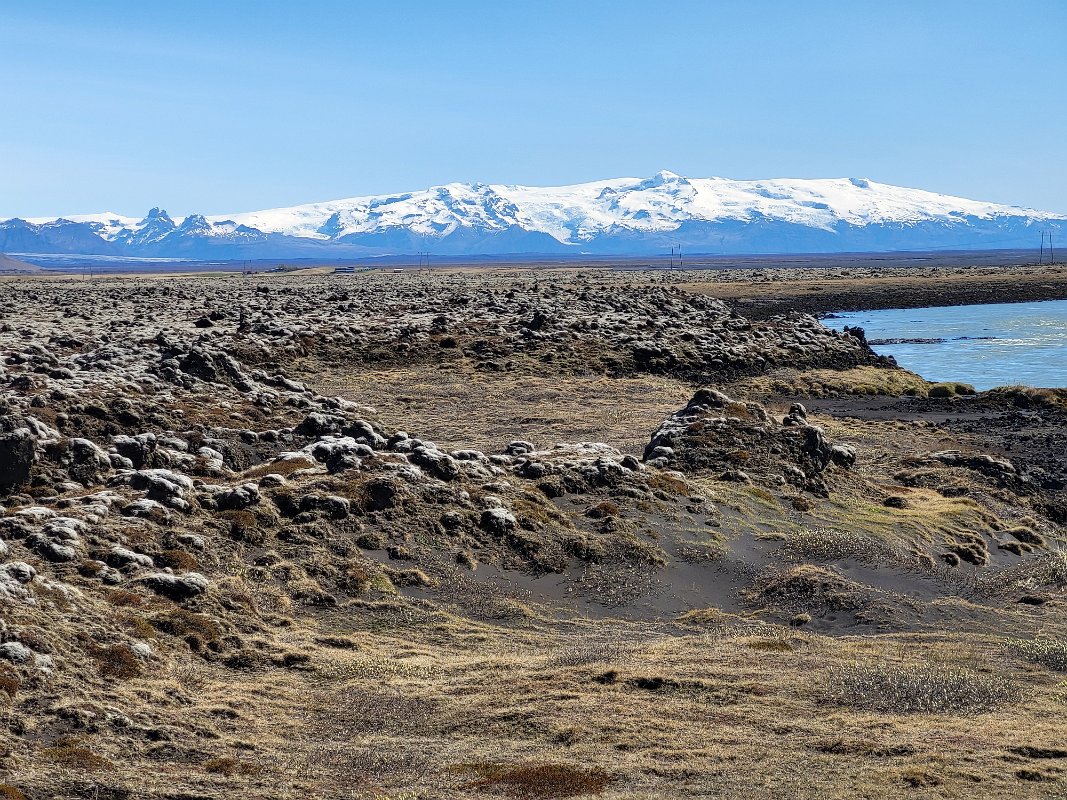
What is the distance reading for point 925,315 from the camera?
114312 mm

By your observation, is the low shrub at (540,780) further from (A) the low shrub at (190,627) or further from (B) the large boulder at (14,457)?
(B) the large boulder at (14,457)

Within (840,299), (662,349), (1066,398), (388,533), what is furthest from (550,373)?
(840,299)

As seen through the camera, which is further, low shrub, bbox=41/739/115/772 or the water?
the water

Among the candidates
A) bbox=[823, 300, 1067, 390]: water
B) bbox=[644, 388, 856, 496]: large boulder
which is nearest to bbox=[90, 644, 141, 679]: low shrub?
bbox=[644, 388, 856, 496]: large boulder

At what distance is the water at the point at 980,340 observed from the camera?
65.1 metres

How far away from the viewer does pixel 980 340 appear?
85.2m

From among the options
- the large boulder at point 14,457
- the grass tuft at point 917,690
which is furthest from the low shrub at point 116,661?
the grass tuft at point 917,690

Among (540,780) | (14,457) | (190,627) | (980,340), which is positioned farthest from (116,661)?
(980,340)

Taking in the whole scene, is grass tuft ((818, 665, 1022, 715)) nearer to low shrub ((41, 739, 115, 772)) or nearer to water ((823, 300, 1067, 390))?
low shrub ((41, 739, 115, 772))

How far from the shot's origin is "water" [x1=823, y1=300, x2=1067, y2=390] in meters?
65.1

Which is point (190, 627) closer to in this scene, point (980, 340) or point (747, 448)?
point (747, 448)

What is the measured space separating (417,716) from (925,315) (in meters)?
109

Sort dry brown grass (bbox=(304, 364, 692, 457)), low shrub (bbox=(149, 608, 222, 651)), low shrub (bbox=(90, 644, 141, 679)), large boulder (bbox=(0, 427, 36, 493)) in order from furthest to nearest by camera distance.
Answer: dry brown grass (bbox=(304, 364, 692, 457)) → large boulder (bbox=(0, 427, 36, 493)) → low shrub (bbox=(149, 608, 222, 651)) → low shrub (bbox=(90, 644, 141, 679))

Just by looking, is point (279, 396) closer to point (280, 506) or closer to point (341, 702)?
point (280, 506)
